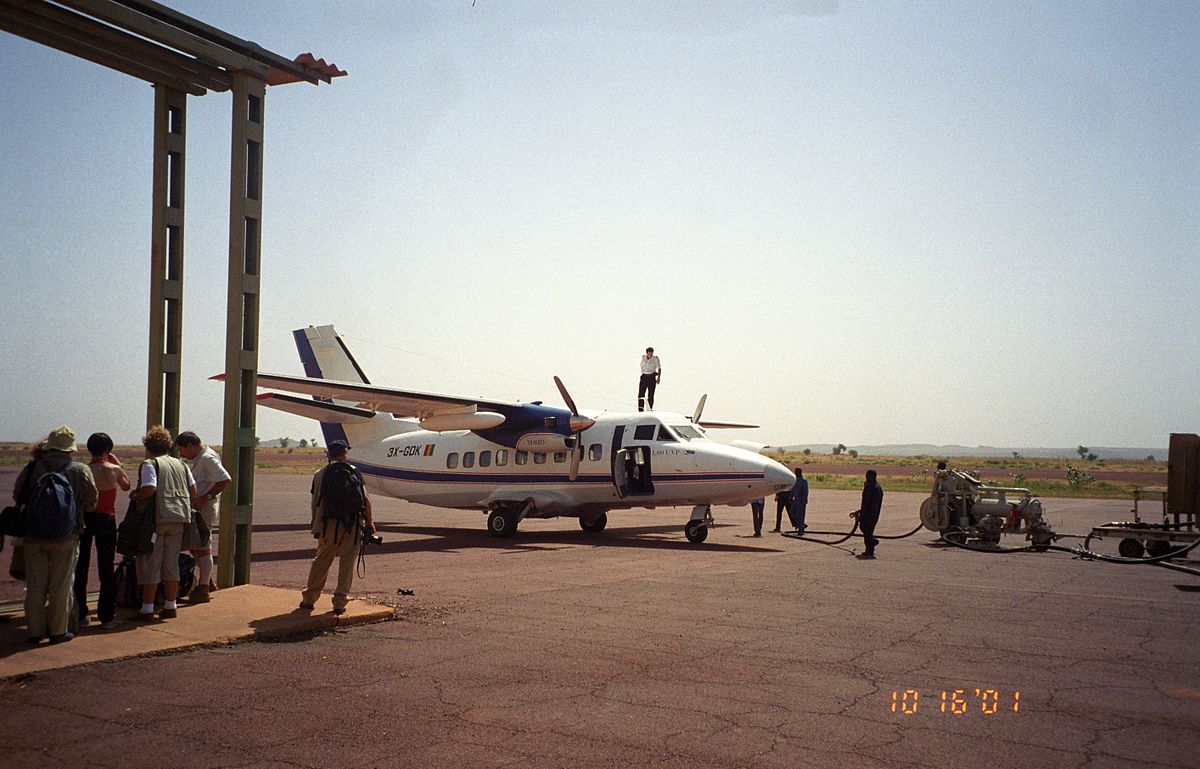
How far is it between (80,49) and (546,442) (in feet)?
43.8

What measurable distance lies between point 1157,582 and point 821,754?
10.9 meters

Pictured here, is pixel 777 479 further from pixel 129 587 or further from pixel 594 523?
pixel 129 587

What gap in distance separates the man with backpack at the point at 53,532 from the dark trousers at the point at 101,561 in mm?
460

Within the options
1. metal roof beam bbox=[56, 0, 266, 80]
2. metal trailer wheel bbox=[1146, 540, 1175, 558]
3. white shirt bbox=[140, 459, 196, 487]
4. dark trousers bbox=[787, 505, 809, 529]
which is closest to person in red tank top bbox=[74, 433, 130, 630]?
white shirt bbox=[140, 459, 196, 487]

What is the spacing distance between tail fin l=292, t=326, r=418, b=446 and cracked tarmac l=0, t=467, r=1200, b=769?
12895mm

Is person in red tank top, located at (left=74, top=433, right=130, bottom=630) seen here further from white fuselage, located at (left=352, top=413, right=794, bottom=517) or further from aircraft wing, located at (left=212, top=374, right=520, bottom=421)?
white fuselage, located at (left=352, top=413, right=794, bottom=517)

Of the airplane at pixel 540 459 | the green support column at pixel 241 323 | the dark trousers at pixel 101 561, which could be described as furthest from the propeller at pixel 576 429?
the dark trousers at pixel 101 561

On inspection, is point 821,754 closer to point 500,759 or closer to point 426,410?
point 500,759

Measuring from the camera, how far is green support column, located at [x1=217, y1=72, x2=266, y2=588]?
33.4 feet

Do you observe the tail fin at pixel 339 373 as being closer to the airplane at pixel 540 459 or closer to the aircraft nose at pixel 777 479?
the airplane at pixel 540 459

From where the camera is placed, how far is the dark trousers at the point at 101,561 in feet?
26.3

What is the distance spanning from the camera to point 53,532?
715 centimetres

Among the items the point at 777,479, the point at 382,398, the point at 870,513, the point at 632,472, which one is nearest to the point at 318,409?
the point at 382,398

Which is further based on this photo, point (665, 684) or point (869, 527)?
point (869, 527)
